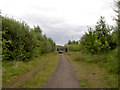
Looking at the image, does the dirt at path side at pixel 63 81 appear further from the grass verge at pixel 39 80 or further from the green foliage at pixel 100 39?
the green foliage at pixel 100 39

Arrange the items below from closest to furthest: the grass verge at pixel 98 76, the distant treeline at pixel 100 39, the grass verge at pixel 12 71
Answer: the grass verge at pixel 98 76 → the grass verge at pixel 12 71 → the distant treeline at pixel 100 39

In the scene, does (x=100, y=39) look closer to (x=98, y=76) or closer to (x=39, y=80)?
(x=98, y=76)

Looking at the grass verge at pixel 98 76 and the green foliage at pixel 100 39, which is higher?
the green foliage at pixel 100 39

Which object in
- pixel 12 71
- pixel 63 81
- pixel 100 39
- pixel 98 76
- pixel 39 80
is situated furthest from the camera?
pixel 100 39

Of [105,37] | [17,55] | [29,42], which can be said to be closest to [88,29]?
[105,37]

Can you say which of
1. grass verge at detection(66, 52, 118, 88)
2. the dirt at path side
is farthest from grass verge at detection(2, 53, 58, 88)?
grass verge at detection(66, 52, 118, 88)

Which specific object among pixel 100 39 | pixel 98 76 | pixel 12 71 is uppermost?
pixel 100 39

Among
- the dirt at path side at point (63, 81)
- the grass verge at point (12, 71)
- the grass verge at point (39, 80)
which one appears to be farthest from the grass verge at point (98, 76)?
the grass verge at point (12, 71)

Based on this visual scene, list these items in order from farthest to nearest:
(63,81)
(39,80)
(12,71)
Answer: (12,71), (39,80), (63,81)

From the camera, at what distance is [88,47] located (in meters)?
19.2

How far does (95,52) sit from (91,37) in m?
2.75

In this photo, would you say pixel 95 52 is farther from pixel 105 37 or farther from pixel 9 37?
pixel 9 37

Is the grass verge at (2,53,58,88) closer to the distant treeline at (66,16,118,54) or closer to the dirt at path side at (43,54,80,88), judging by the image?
the dirt at path side at (43,54,80,88)

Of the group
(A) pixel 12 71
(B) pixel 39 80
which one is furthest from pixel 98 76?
(A) pixel 12 71
